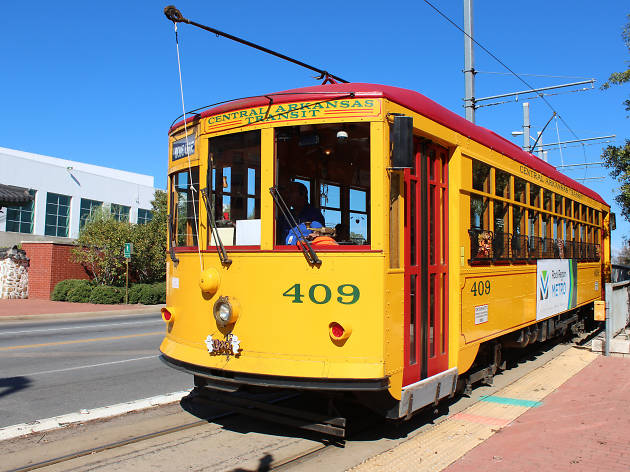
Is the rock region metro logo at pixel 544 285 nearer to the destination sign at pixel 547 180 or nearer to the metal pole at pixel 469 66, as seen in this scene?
the destination sign at pixel 547 180

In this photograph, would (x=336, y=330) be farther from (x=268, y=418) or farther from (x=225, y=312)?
(x=268, y=418)

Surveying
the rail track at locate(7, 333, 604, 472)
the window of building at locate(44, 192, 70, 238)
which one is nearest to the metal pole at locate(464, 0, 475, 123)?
the rail track at locate(7, 333, 604, 472)

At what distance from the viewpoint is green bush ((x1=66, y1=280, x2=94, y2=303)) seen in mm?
22562

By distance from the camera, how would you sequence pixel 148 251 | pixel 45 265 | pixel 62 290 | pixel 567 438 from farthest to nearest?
pixel 148 251 → pixel 45 265 → pixel 62 290 → pixel 567 438

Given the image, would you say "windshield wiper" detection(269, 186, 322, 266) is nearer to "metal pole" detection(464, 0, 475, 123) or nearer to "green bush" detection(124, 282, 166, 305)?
"metal pole" detection(464, 0, 475, 123)

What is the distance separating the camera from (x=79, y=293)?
22.6 m

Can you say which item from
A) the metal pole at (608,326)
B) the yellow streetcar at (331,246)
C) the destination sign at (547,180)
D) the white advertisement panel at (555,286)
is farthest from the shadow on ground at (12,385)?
the metal pole at (608,326)

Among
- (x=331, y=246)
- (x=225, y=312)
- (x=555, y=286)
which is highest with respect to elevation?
(x=331, y=246)

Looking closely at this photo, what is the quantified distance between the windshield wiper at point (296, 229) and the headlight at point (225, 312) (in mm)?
816

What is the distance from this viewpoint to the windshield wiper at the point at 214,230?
→ 5148 mm

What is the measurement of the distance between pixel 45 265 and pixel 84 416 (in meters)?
19.6

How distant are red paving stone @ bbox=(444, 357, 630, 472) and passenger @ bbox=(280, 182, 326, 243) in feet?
7.75

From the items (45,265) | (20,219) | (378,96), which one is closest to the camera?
(378,96)

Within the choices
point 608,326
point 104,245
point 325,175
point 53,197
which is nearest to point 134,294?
point 104,245
